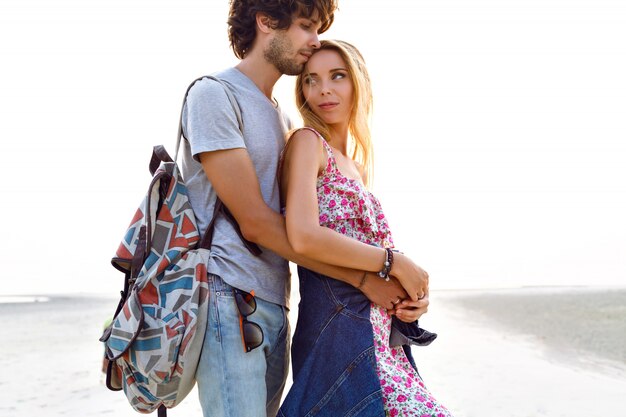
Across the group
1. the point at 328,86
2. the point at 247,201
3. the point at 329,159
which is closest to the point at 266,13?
the point at 328,86

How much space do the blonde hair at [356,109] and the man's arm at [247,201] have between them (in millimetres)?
551

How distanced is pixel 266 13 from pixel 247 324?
122 centimetres

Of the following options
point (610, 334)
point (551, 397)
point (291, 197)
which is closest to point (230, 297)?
point (291, 197)

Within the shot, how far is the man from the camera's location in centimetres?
256

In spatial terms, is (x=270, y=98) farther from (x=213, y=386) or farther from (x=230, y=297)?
(x=213, y=386)

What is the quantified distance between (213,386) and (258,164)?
2.67 ft

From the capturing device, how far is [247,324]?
102 inches

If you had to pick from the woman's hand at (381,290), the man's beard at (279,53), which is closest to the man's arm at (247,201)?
the woman's hand at (381,290)

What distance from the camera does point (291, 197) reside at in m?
2.63

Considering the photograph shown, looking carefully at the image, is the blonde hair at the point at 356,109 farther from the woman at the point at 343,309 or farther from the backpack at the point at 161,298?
the backpack at the point at 161,298

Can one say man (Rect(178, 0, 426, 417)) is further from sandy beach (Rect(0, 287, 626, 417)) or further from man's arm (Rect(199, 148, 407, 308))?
sandy beach (Rect(0, 287, 626, 417))

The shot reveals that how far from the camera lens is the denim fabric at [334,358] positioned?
259 centimetres

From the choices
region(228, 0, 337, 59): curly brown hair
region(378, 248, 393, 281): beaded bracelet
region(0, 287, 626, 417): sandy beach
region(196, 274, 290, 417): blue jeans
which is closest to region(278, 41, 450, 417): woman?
region(378, 248, 393, 281): beaded bracelet

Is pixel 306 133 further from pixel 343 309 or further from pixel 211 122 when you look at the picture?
pixel 343 309
